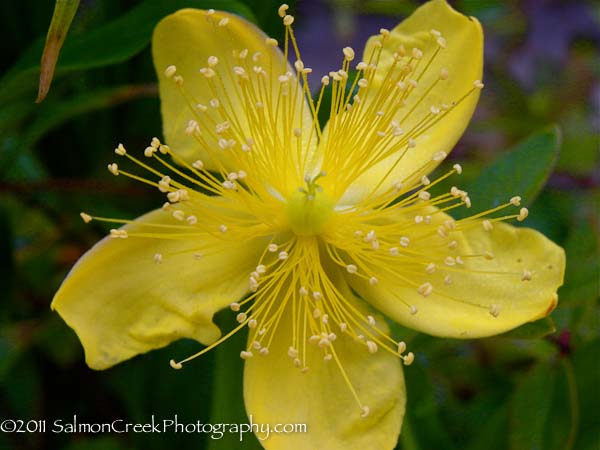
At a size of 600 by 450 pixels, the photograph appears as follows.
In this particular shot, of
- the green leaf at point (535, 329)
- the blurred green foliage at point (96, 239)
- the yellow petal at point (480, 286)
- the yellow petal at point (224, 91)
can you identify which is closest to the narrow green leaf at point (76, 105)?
the blurred green foliage at point (96, 239)

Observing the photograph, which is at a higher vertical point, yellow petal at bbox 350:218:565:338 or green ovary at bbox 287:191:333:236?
green ovary at bbox 287:191:333:236

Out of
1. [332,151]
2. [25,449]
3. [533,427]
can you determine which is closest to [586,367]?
[533,427]

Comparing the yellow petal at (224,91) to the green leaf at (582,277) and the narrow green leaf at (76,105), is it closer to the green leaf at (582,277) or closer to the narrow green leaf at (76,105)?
the narrow green leaf at (76,105)

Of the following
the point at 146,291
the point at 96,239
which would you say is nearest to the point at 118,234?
the point at 146,291

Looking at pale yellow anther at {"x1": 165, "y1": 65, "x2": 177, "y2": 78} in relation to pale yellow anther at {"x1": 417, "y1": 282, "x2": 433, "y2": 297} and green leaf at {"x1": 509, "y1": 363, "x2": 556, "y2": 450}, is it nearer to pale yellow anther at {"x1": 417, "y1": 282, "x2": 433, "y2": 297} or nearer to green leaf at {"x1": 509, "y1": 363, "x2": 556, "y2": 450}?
pale yellow anther at {"x1": 417, "y1": 282, "x2": 433, "y2": 297}

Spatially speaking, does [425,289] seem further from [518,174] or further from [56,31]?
[56,31]

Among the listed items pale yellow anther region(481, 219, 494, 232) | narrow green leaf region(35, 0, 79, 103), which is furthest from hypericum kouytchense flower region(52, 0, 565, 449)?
narrow green leaf region(35, 0, 79, 103)
